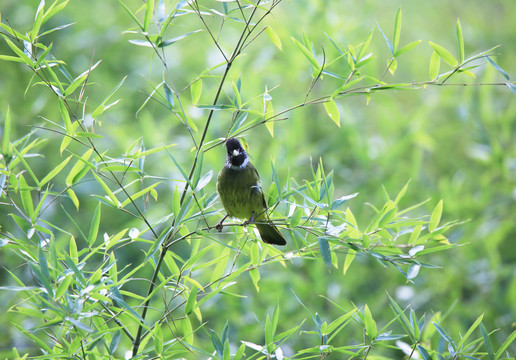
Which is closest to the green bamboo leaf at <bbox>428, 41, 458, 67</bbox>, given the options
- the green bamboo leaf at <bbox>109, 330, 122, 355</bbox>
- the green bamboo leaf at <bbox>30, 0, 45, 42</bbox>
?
the green bamboo leaf at <bbox>30, 0, 45, 42</bbox>

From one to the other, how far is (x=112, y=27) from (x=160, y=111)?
948 mm

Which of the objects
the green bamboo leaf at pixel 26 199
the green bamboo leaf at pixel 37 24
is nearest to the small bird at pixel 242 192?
the green bamboo leaf at pixel 26 199

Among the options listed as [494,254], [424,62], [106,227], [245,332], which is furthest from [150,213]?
[424,62]

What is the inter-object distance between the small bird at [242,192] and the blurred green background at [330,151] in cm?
92

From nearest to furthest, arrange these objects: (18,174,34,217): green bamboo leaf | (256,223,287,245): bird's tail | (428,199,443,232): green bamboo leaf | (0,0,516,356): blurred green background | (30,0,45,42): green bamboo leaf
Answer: (30,0,45,42): green bamboo leaf
(18,174,34,217): green bamboo leaf
(428,199,443,232): green bamboo leaf
(256,223,287,245): bird's tail
(0,0,516,356): blurred green background

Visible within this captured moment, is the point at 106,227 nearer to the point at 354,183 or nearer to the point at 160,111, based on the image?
the point at 160,111

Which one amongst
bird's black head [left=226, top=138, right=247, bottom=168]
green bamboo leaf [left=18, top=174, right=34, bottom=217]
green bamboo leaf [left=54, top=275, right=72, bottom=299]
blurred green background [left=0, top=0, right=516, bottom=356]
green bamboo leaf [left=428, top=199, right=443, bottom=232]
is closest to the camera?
green bamboo leaf [left=54, top=275, right=72, bottom=299]

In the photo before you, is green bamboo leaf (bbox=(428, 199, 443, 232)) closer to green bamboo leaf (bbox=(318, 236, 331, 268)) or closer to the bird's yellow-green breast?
green bamboo leaf (bbox=(318, 236, 331, 268))

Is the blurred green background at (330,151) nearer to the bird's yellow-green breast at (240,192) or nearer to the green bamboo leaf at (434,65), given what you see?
the bird's yellow-green breast at (240,192)

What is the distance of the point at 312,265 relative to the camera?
3.99 metres

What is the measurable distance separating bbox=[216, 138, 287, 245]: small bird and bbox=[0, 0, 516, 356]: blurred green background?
92 cm

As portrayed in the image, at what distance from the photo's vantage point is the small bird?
95.4 inches

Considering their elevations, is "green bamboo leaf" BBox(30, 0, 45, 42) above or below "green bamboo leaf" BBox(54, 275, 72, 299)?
above

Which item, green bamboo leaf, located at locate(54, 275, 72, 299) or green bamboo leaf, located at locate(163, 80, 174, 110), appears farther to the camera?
green bamboo leaf, located at locate(163, 80, 174, 110)
